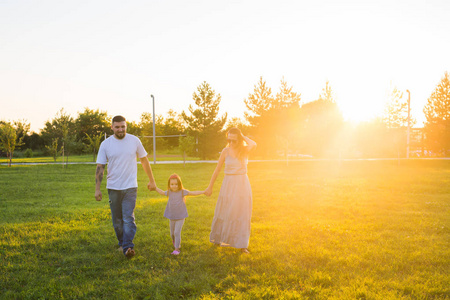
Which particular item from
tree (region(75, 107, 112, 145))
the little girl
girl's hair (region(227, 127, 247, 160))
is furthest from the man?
tree (region(75, 107, 112, 145))

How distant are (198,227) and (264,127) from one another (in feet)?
112

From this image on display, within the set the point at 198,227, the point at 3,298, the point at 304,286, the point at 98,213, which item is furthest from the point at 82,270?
the point at 98,213

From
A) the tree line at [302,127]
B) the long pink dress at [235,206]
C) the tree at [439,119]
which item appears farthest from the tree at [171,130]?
the long pink dress at [235,206]

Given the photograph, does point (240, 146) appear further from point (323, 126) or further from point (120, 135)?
point (323, 126)

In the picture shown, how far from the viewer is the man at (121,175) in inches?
203

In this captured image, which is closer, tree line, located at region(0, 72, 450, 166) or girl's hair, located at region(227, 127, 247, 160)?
girl's hair, located at region(227, 127, 247, 160)

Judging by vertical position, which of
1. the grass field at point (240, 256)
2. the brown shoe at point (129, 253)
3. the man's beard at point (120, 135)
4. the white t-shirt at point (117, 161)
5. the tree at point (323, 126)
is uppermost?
the tree at point (323, 126)

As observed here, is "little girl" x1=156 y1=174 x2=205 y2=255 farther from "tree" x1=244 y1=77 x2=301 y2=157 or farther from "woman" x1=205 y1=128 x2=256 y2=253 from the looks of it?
"tree" x1=244 y1=77 x2=301 y2=157

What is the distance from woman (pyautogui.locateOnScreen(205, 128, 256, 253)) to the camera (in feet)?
18.2

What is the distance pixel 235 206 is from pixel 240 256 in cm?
85

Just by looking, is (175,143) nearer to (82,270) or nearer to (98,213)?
(98,213)

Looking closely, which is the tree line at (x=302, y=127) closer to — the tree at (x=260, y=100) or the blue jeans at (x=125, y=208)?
the tree at (x=260, y=100)

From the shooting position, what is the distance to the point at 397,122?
50.4 meters

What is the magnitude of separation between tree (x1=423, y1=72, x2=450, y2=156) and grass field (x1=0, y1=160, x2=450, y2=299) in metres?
39.1
